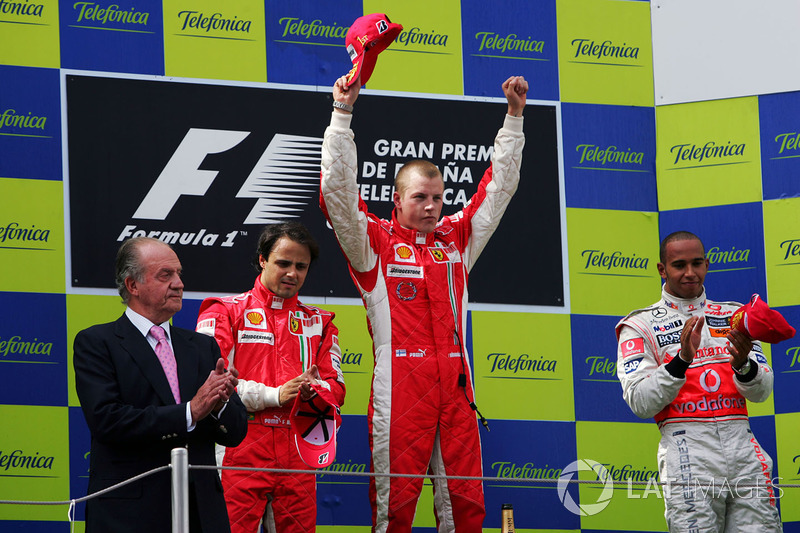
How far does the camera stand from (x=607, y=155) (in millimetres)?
5316

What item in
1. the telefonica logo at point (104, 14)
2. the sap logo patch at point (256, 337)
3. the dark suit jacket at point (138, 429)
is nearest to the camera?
the dark suit jacket at point (138, 429)

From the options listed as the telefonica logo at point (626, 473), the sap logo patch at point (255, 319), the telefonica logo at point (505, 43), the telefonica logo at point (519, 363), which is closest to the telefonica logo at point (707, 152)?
the telefonica logo at point (505, 43)

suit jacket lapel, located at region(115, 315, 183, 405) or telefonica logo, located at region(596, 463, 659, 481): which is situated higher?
suit jacket lapel, located at region(115, 315, 183, 405)

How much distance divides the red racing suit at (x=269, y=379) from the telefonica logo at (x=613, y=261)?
1621 mm

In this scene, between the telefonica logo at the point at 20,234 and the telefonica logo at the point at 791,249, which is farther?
the telefonica logo at the point at 791,249

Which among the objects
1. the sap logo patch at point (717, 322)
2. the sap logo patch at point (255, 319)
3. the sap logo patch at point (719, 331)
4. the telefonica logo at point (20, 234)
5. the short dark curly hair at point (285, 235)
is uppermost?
the telefonica logo at point (20, 234)

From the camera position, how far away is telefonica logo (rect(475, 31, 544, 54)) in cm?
520

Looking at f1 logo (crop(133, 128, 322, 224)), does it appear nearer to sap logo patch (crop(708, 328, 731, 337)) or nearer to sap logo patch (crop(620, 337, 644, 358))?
sap logo patch (crop(620, 337, 644, 358))

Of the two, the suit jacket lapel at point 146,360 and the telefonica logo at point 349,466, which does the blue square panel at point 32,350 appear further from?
the suit jacket lapel at point 146,360

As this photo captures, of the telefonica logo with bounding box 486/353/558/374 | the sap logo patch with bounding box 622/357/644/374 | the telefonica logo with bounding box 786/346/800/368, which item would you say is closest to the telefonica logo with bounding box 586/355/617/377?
the telefonica logo with bounding box 486/353/558/374

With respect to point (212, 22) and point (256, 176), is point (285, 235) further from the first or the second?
point (212, 22)

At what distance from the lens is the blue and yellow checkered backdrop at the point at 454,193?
442 centimetres

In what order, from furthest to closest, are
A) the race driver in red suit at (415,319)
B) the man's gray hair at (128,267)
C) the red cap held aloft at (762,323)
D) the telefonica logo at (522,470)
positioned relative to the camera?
the telefonica logo at (522,470) < the race driver in red suit at (415,319) < the red cap held aloft at (762,323) < the man's gray hair at (128,267)

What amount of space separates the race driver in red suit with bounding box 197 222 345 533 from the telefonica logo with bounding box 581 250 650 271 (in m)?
1.62
